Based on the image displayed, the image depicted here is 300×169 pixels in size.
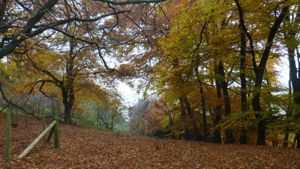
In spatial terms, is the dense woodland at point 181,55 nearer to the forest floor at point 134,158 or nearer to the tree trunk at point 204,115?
the tree trunk at point 204,115

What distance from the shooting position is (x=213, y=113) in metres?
21.6

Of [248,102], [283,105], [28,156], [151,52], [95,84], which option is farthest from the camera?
[95,84]

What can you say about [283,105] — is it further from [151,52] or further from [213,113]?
[151,52]

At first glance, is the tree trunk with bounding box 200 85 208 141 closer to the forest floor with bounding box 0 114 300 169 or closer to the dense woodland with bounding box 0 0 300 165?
the dense woodland with bounding box 0 0 300 165

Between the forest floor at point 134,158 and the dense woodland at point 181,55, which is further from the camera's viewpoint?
the dense woodland at point 181,55

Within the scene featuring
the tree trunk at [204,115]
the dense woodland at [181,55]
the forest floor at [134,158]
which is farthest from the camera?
the tree trunk at [204,115]

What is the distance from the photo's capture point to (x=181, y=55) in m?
15.5

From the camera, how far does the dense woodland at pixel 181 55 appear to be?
1131 centimetres

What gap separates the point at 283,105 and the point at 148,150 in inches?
261

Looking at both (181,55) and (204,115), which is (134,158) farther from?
(204,115)

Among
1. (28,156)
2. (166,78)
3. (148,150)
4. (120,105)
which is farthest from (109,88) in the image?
(28,156)

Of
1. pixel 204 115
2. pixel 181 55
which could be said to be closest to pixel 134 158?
pixel 181 55

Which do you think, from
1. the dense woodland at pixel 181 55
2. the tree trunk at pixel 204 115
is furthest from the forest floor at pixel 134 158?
the tree trunk at pixel 204 115

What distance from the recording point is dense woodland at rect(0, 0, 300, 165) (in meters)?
11.3
